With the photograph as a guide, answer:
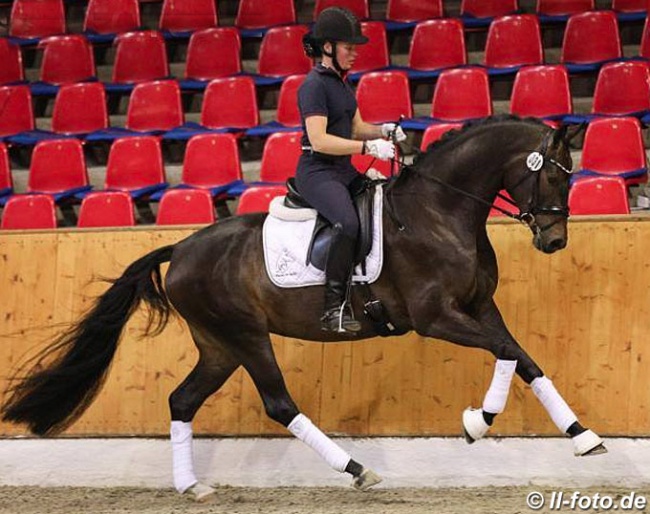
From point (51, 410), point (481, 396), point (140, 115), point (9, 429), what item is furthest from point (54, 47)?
point (481, 396)

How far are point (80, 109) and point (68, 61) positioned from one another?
906 mm

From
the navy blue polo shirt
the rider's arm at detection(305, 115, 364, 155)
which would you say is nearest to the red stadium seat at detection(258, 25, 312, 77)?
the navy blue polo shirt

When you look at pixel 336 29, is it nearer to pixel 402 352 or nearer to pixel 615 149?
pixel 402 352

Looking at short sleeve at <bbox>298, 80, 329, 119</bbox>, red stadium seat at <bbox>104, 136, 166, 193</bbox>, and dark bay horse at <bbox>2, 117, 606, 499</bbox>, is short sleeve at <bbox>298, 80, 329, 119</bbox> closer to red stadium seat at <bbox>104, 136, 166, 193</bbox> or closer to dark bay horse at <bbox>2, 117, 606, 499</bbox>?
dark bay horse at <bbox>2, 117, 606, 499</bbox>

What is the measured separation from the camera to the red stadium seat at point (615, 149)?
7492mm

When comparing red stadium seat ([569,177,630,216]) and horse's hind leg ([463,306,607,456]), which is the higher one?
red stadium seat ([569,177,630,216])

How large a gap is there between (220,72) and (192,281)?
4676 mm

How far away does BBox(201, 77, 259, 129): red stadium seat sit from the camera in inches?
364

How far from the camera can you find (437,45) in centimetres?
949

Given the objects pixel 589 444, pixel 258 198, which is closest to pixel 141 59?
pixel 258 198

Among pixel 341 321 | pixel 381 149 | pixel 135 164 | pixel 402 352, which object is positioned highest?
pixel 381 149

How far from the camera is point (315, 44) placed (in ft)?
17.7

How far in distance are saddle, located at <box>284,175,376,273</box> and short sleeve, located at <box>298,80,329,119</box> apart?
0.44 meters

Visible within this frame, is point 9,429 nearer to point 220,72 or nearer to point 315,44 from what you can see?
A: point 315,44
